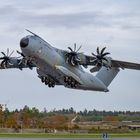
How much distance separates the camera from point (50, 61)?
47312mm

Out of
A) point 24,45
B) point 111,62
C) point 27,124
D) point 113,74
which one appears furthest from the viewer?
point 27,124

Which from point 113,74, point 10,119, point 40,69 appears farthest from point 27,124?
point 40,69

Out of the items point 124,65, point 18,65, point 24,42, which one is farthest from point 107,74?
point 24,42

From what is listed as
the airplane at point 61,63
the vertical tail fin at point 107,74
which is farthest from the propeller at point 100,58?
the vertical tail fin at point 107,74

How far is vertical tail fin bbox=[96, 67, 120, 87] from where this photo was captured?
57875mm

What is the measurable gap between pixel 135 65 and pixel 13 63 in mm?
12849

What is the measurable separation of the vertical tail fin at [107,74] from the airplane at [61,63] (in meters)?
0.38

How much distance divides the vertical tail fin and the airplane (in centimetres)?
38

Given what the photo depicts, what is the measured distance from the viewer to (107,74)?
5862cm

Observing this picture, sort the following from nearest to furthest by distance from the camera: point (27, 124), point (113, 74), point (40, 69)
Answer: point (40, 69), point (113, 74), point (27, 124)

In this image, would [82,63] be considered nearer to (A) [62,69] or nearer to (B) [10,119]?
(A) [62,69]

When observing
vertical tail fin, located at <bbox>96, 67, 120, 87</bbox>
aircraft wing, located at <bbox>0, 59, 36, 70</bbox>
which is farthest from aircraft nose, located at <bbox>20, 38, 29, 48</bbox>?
vertical tail fin, located at <bbox>96, 67, 120, 87</bbox>

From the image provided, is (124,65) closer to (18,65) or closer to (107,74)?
(107,74)

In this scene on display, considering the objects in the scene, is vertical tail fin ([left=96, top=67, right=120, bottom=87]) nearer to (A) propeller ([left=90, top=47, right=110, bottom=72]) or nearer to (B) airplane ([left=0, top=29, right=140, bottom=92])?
(B) airplane ([left=0, top=29, right=140, bottom=92])
